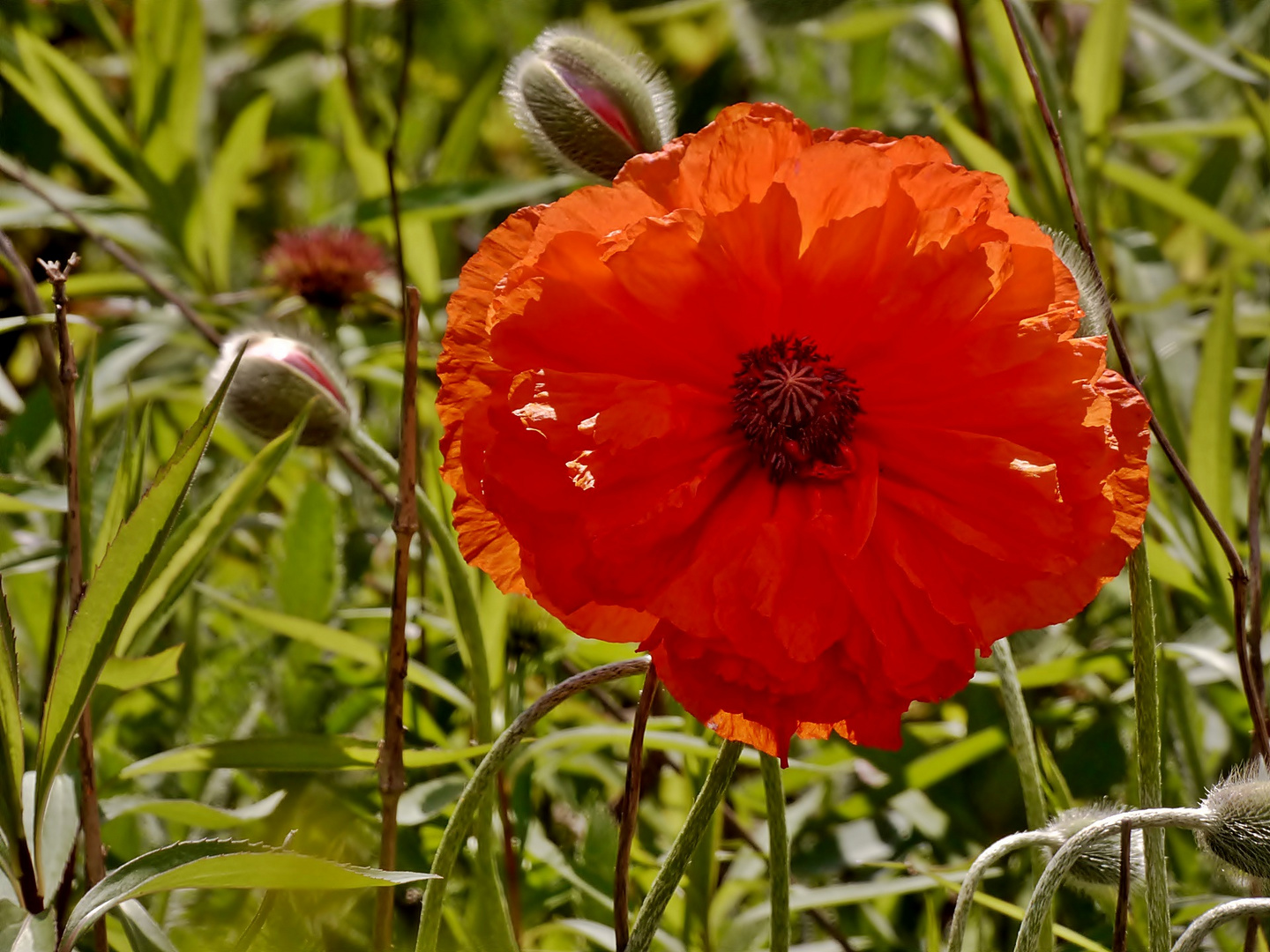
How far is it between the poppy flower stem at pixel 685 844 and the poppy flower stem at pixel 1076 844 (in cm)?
17

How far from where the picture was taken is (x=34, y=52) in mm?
1887

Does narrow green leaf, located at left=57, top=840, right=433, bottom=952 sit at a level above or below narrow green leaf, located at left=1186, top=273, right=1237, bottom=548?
below

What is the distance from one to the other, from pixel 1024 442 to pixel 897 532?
0.31ft

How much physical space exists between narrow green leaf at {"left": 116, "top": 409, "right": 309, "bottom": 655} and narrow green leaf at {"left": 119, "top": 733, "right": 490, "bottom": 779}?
99 millimetres

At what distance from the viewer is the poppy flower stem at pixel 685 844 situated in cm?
73

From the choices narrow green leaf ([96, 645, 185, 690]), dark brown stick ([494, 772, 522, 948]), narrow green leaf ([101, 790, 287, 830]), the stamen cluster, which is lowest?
dark brown stick ([494, 772, 522, 948])

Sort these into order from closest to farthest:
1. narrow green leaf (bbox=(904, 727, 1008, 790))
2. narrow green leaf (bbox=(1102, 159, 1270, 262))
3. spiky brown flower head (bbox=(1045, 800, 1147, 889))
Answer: spiky brown flower head (bbox=(1045, 800, 1147, 889)), narrow green leaf (bbox=(904, 727, 1008, 790)), narrow green leaf (bbox=(1102, 159, 1270, 262))

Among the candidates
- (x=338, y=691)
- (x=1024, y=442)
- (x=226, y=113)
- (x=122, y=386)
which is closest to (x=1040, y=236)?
(x=1024, y=442)

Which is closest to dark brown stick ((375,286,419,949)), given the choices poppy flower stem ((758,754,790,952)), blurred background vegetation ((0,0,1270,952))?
blurred background vegetation ((0,0,1270,952))

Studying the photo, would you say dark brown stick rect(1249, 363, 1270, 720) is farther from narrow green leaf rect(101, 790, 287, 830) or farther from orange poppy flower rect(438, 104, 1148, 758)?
narrow green leaf rect(101, 790, 287, 830)

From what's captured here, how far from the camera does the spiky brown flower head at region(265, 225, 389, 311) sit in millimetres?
Answer: 1717

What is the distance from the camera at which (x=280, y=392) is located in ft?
3.45

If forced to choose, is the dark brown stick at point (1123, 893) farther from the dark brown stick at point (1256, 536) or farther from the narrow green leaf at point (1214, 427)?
the narrow green leaf at point (1214, 427)

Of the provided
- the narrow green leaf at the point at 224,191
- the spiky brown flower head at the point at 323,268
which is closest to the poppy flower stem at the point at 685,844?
the spiky brown flower head at the point at 323,268
